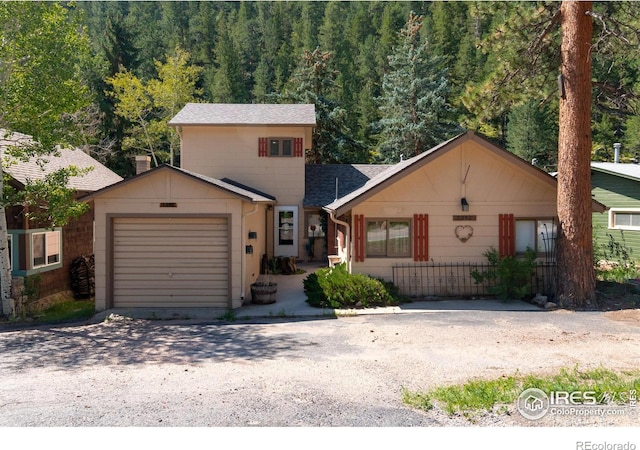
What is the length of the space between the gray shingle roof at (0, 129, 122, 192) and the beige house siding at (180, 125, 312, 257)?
374 cm

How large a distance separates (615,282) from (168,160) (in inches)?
1383

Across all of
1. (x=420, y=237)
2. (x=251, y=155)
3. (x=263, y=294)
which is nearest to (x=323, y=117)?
(x=251, y=155)

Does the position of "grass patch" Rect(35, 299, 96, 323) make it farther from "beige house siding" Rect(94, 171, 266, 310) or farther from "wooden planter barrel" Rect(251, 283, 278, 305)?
"wooden planter barrel" Rect(251, 283, 278, 305)

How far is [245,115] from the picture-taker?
68.8ft

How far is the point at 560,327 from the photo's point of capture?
31.8ft

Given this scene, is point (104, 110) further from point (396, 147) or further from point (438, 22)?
point (438, 22)

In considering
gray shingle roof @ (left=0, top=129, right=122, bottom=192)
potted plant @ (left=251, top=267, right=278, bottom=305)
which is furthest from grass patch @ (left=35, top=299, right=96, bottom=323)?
potted plant @ (left=251, top=267, right=278, bottom=305)

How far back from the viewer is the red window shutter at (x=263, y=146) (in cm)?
2020

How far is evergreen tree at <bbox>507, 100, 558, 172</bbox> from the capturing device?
35.6m

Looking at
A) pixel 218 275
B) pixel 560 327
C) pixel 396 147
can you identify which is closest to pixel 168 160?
pixel 396 147

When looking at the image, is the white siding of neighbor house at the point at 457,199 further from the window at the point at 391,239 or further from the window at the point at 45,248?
the window at the point at 45,248

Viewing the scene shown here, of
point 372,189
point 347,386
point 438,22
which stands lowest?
point 347,386

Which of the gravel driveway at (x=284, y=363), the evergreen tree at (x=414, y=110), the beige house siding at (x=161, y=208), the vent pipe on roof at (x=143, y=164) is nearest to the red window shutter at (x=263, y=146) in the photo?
the vent pipe on roof at (x=143, y=164)

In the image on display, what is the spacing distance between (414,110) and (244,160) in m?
20.1
